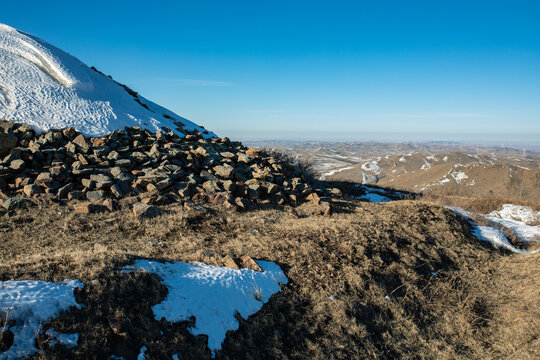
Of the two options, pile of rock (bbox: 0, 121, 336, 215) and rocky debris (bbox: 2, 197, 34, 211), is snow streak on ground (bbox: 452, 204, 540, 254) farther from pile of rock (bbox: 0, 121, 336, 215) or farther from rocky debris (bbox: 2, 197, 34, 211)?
rocky debris (bbox: 2, 197, 34, 211)

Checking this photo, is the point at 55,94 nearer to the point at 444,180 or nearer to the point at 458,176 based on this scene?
the point at 444,180

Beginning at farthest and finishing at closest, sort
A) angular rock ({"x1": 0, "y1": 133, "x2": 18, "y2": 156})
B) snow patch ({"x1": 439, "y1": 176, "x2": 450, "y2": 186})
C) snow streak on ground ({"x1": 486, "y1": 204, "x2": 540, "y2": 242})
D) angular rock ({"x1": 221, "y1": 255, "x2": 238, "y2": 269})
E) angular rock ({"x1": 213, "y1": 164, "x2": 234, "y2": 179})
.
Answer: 1. snow patch ({"x1": 439, "y1": 176, "x2": 450, "y2": 186})
2. angular rock ({"x1": 213, "y1": 164, "x2": 234, "y2": 179})
3. snow streak on ground ({"x1": 486, "y1": 204, "x2": 540, "y2": 242})
4. angular rock ({"x1": 0, "y1": 133, "x2": 18, "y2": 156})
5. angular rock ({"x1": 221, "y1": 255, "x2": 238, "y2": 269})

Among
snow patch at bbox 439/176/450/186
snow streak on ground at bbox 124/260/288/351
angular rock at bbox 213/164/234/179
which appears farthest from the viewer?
snow patch at bbox 439/176/450/186

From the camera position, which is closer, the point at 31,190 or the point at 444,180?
the point at 31,190

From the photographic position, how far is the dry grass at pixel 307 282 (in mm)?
3277

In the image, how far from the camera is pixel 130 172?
9133 millimetres

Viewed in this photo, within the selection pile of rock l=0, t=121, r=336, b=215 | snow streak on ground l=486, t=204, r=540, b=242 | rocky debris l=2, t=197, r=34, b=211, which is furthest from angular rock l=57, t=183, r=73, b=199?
snow streak on ground l=486, t=204, r=540, b=242

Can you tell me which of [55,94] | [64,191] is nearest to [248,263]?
[64,191]

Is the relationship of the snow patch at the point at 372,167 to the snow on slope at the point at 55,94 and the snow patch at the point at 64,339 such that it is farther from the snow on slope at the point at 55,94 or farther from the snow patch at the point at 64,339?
the snow patch at the point at 64,339

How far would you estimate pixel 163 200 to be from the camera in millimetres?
A: 7754

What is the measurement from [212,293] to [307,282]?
1654mm

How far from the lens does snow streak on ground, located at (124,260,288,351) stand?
3.49 meters

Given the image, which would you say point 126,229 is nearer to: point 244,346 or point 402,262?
point 244,346

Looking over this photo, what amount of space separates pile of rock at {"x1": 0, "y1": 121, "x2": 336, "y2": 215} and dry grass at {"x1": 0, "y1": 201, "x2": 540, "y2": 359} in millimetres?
942
